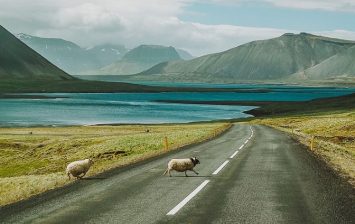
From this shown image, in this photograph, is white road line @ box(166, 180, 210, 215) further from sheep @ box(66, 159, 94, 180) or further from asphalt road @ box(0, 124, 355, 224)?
sheep @ box(66, 159, 94, 180)

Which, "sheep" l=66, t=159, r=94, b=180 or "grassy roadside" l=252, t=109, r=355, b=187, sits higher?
"sheep" l=66, t=159, r=94, b=180

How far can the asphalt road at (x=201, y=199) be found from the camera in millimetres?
13148

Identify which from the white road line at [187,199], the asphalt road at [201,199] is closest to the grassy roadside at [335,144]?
the asphalt road at [201,199]

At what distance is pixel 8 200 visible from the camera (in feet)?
56.5

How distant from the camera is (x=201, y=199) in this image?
1584 centimetres

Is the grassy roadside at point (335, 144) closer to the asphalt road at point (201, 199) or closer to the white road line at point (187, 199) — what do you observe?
the asphalt road at point (201, 199)

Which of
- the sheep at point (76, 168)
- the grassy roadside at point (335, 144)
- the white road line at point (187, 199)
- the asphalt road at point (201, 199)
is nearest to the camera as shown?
the asphalt road at point (201, 199)

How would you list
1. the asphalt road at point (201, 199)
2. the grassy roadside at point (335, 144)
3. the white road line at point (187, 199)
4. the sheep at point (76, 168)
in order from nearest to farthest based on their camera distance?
the asphalt road at point (201, 199) < the white road line at point (187, 199) < the sheep at point (76, 168) < the grassy roadside at point (335, 144)

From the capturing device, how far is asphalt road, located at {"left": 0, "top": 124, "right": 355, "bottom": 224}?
13.1 meters

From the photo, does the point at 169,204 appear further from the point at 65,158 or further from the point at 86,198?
the point at 65,158

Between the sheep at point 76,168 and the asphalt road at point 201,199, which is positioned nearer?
the asphalt road at point 201,199

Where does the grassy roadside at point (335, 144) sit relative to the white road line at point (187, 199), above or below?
below

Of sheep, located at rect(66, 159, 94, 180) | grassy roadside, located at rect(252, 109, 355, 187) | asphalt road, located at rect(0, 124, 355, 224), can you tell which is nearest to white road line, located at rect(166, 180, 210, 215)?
asphalt road, located at rect(0, 124, 355, 224)

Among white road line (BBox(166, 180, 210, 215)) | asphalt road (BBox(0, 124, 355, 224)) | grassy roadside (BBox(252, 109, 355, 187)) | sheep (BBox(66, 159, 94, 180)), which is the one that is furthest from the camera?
grassy roadside (BBox(252, 109, 355, 187))
